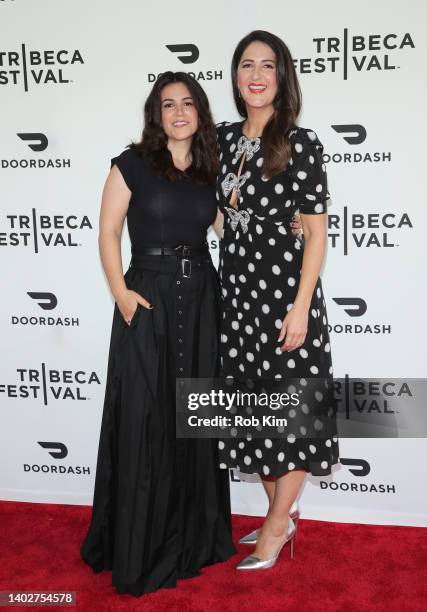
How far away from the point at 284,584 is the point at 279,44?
1901mm

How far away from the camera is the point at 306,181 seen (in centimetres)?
210

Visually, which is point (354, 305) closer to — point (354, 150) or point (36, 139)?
point (354, 150)

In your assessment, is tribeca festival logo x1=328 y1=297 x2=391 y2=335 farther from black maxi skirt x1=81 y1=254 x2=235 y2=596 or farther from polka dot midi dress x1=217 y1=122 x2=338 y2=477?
black maxi skirt x1=81 y1=254 x2=235 y2=596

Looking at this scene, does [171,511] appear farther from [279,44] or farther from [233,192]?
[279,44]

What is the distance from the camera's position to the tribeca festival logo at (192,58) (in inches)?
108

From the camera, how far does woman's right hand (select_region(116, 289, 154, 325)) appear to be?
2.24m

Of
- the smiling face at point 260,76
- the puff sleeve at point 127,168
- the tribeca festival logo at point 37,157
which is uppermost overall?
the smiling face at point 260,76

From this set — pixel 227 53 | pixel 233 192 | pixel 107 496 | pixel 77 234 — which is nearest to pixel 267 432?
pixel 107 496

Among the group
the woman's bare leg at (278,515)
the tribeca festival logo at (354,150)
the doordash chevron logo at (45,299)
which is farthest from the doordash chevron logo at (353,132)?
the doordash chevron logo at (45,299)

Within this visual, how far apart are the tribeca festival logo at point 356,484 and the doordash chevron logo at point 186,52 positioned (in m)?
1.89

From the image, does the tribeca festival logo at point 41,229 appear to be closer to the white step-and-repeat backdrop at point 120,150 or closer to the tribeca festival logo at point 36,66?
the white step-and-repeat backdrop at point 120,150

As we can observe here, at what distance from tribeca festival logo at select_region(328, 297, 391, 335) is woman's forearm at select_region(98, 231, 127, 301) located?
1.04 metres

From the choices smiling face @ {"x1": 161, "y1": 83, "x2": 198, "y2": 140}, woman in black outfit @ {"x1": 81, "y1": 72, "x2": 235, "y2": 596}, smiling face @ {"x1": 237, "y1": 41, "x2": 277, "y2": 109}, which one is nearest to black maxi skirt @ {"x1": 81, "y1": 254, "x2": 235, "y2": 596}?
woman in black outfit @ {"x1": 81, "y1": 72, "x2": 235, "y2": 596}

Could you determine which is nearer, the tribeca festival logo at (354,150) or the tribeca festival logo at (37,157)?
the tribeca festival logo at (354,150)
